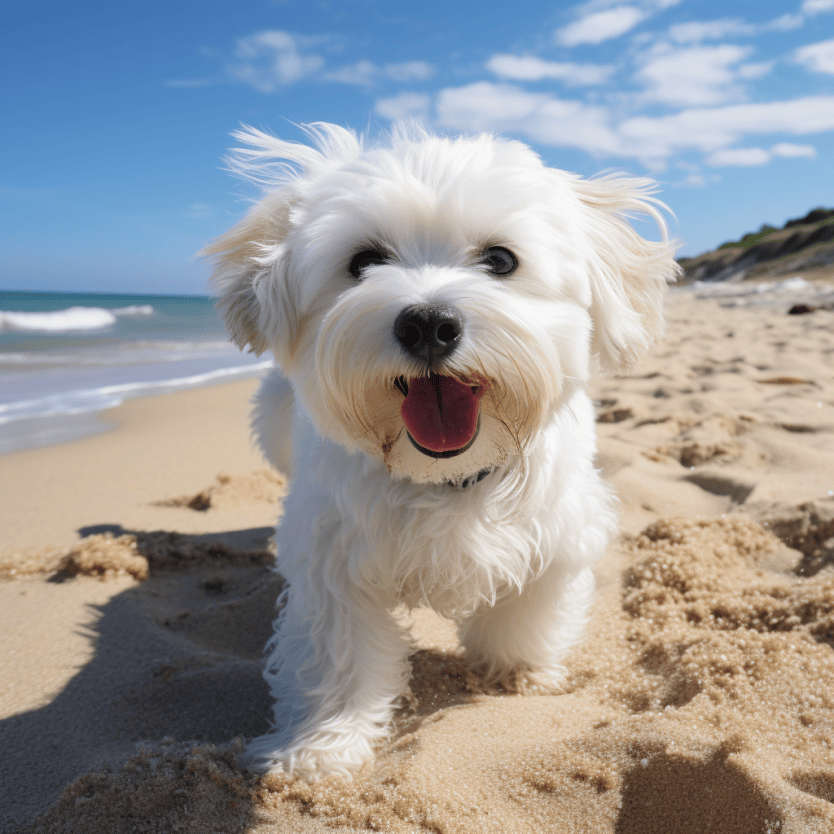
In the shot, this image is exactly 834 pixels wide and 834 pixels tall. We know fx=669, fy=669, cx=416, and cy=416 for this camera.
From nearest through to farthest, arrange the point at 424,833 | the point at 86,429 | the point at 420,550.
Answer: the point at 424,833 < the point at 420,550 < the point at 86,429

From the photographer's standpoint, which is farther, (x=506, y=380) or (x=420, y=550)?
(x=420, y=550)

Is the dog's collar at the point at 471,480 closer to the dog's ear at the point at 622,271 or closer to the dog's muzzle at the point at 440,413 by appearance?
the dog's muzzle at the point at 440,413

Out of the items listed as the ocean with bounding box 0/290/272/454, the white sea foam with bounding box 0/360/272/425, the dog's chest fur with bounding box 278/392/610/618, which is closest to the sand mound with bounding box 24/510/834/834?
the dog's chest fur with bounding box 278/392/610/618

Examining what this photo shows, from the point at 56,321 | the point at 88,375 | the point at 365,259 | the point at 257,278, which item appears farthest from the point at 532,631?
the point at 56,321

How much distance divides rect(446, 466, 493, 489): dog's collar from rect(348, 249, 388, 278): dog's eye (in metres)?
0.61

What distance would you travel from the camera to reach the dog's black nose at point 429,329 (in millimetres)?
1451

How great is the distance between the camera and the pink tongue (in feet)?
5.26

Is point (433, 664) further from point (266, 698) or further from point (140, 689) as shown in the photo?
point (140, 689)

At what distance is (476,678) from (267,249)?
152cm

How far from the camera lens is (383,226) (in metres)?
1.69

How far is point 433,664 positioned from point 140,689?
38.7 inches

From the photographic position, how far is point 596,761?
5.20 ft

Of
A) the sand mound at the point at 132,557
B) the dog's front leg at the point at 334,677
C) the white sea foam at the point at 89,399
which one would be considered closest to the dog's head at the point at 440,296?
the dog's front leg at the point at 334,677

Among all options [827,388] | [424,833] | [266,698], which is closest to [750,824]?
[424,833]
